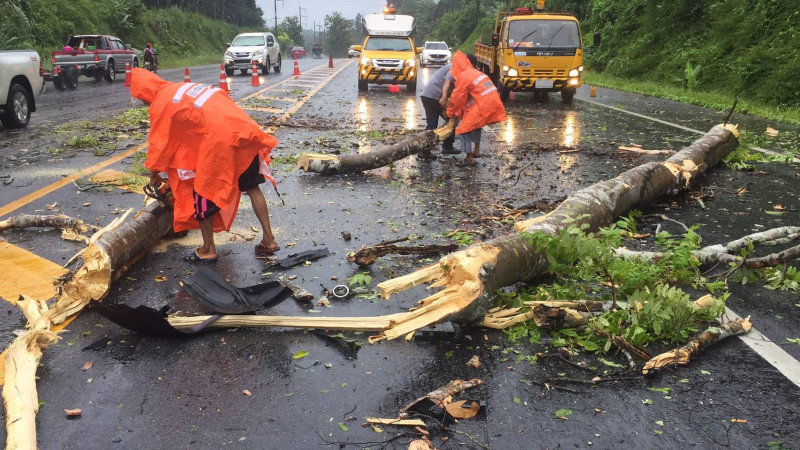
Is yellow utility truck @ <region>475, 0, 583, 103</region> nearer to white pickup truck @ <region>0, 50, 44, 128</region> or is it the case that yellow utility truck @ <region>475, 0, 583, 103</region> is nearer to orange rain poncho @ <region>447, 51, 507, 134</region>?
orange rain poncho @ <region>447, 51, 507, 134</region>

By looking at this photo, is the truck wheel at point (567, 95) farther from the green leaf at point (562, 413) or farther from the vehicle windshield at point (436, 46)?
the vehicle windshield at point (436, 46)

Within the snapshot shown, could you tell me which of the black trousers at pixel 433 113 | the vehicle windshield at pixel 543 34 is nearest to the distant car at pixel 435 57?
the vehicle windshield at pixel 543 34

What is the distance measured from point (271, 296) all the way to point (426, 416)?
5.08 feet

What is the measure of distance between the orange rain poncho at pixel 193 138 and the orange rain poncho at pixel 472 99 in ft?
14.5

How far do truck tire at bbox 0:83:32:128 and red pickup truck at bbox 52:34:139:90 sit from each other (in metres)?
9.31

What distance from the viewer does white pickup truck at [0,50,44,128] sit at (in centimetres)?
1007

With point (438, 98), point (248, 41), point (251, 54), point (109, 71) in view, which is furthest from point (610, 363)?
point (248, 41)

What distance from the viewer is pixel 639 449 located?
248 centimetres

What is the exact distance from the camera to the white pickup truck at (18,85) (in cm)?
1007

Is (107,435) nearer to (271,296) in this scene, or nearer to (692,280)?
(271,296)

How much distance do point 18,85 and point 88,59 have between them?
11832 mm

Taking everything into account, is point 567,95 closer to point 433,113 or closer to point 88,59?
point 433,113

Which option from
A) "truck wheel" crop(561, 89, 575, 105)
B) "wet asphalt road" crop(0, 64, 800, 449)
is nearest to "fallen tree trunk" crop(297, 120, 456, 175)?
"wet asphalt road" crop(0, 64, 800, 449)

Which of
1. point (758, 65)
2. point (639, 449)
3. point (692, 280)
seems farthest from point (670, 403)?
point (758, 65)
